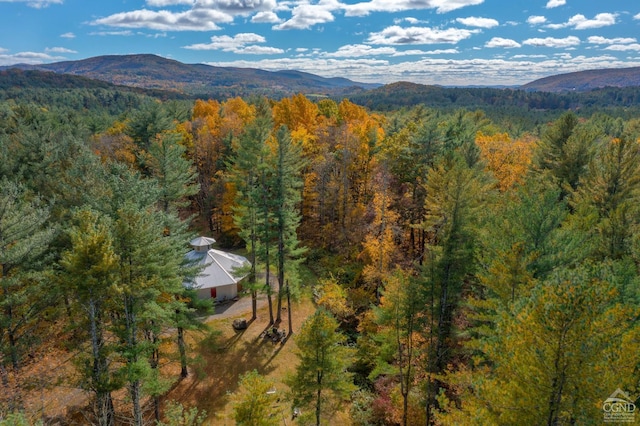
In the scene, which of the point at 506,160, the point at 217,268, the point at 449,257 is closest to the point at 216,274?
the point at 217,268

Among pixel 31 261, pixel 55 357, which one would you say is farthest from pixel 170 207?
pixel 55 357

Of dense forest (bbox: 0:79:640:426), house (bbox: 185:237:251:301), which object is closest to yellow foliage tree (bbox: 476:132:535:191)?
dense forest (bbox: 0:79:640:426)

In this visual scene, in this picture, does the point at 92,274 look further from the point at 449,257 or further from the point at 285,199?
the point at 449,257

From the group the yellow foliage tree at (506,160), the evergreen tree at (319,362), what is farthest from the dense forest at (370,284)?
the yellow foliage tree at (506,160)

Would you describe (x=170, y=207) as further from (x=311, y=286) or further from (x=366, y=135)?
(x=366, y=135)

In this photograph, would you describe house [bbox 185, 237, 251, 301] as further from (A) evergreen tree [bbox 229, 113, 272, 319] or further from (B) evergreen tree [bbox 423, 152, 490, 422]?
(B) evergreen tree [bbox 423, 152, 490, 422]

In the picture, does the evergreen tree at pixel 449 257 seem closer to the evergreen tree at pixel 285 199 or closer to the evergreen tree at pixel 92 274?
the evergreen tree at pixel 285 199
